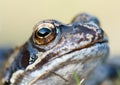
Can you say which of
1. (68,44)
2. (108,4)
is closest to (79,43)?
(68,44)

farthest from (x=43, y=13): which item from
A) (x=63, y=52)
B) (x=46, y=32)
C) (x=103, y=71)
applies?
(x=63, y=52)

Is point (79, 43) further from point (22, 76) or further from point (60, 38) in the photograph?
point (22, 76)

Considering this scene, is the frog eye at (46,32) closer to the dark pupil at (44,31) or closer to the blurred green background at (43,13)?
the dark pupil at (44,31)

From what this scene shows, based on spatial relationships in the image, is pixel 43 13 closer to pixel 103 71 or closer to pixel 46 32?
pixel 103 71

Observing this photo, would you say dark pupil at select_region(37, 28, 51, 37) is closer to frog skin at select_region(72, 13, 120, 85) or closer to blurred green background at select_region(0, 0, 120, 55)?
frog skin at select_region(72, 13, 120, 85)

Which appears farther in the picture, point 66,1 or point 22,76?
point 66,1
